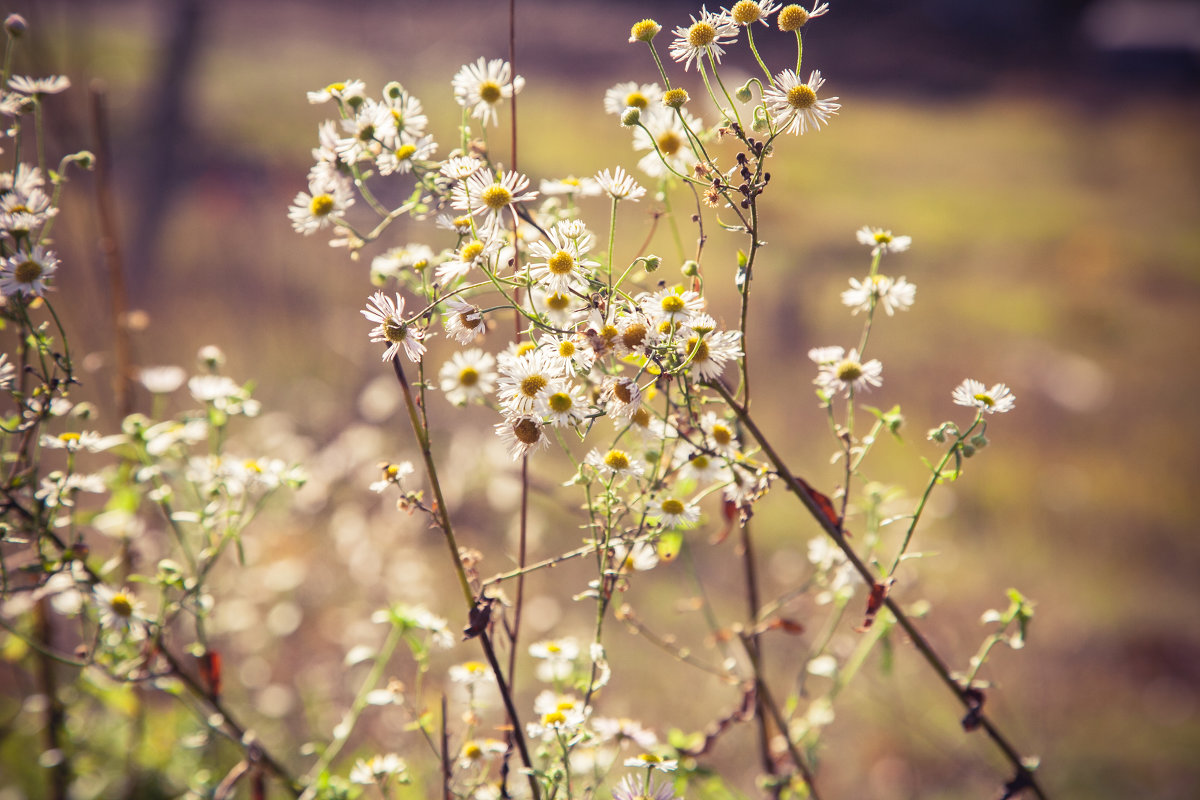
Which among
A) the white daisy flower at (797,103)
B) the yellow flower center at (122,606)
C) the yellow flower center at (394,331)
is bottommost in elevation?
the yellow flower center at (122,606)

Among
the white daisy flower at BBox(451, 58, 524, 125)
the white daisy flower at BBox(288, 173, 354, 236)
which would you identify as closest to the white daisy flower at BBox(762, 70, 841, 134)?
the white daisy flower at BBox(451, 58, 524, 125)

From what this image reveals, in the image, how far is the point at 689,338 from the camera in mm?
592

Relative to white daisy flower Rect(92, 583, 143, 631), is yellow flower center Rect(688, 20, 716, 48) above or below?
above

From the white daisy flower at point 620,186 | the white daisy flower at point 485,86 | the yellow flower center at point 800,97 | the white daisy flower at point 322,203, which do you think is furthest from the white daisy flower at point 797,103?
the white daisy flower at point 322,203

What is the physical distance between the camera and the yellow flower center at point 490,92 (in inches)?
29.2

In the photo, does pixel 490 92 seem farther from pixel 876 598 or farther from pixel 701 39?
pixel 876 598

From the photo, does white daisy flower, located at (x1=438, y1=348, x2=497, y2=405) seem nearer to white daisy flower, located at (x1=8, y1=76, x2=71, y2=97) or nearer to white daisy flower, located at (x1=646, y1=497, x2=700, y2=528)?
white daisy flower, located at (x1=646, y1=497, x2=700, y2=528)

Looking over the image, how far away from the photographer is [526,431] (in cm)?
62

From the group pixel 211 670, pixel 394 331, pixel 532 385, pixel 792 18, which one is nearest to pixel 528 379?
pixel 532 385

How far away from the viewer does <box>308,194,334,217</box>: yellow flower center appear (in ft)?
2.32

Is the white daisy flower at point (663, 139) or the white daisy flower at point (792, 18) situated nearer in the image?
the white daisy flower at point (792, 18)

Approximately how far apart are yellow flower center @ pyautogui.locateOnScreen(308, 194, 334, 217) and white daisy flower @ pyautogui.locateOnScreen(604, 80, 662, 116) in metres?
0.27

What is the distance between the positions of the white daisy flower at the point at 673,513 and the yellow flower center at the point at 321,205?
1.25 ft

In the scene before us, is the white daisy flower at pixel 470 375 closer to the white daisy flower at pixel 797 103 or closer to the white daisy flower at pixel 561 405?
Answer: the white daisy flower at pixel 561 405
